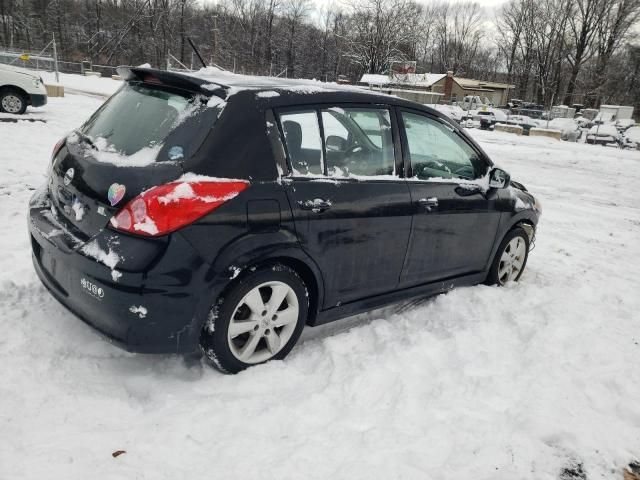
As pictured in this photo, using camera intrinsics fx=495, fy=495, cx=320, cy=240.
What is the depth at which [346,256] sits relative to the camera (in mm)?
3287

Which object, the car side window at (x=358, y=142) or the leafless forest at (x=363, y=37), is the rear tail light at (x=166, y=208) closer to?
the car side window at (x=358, y=142)

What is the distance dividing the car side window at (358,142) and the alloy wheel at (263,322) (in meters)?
0.84

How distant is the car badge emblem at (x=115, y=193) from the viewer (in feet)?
8.54

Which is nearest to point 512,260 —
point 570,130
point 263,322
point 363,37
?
point 263,322

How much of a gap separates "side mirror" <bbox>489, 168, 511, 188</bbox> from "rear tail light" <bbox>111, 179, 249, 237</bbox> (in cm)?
268

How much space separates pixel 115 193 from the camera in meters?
2.62

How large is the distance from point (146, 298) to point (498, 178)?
3.11 meters

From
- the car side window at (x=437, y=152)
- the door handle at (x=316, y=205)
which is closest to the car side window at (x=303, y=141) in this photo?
the door handle at (x=316, y=205)

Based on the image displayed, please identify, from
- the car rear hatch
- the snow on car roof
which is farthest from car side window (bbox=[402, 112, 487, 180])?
the car rear hatch

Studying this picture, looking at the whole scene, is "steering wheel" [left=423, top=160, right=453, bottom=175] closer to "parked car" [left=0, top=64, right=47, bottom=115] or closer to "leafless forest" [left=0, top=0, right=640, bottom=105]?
"parked car" [left=0, top=64, right=47, bottom=115]

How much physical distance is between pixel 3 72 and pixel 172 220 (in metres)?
11.8

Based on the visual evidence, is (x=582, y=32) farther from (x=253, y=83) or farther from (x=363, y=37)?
(x=253, y=83)

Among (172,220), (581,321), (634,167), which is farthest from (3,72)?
(634,167)

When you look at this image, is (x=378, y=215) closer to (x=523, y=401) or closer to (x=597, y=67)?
(x=523, y=401)
